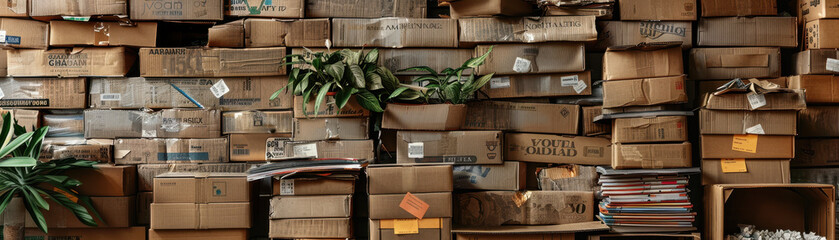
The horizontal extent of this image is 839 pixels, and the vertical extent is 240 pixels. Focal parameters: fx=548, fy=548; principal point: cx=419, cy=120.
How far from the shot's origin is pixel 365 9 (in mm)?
2775

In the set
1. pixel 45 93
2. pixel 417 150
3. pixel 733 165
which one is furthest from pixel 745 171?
pixel 45 93

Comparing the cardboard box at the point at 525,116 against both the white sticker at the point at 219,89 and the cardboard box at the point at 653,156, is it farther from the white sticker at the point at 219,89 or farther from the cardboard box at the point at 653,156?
the white sticker at the point at 219,89

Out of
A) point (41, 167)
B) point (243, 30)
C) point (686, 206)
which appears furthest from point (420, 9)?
point (41, 167)

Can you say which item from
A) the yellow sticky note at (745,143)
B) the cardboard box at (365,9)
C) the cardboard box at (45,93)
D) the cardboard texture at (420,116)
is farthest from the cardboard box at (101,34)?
the yellow sticky note at (745,143)

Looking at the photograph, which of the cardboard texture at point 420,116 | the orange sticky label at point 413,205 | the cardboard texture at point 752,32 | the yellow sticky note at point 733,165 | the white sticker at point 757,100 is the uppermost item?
the cardboard texture at point 752,32

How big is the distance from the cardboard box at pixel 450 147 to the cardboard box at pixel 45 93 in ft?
5.36

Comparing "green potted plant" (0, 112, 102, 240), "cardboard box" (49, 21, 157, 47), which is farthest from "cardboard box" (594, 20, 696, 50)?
"green potted plant" (0, 112, 102, 240)

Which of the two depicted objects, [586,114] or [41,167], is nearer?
[41,167]

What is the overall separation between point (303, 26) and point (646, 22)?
1.70 m

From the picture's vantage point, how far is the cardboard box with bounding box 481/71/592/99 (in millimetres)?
2707

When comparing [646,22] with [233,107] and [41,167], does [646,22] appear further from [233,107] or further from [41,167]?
[41,167]

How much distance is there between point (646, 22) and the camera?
2.73 meters

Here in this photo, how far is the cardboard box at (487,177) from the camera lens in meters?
2.64

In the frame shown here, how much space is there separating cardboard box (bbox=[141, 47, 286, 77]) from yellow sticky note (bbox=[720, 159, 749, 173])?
2.15 meters
